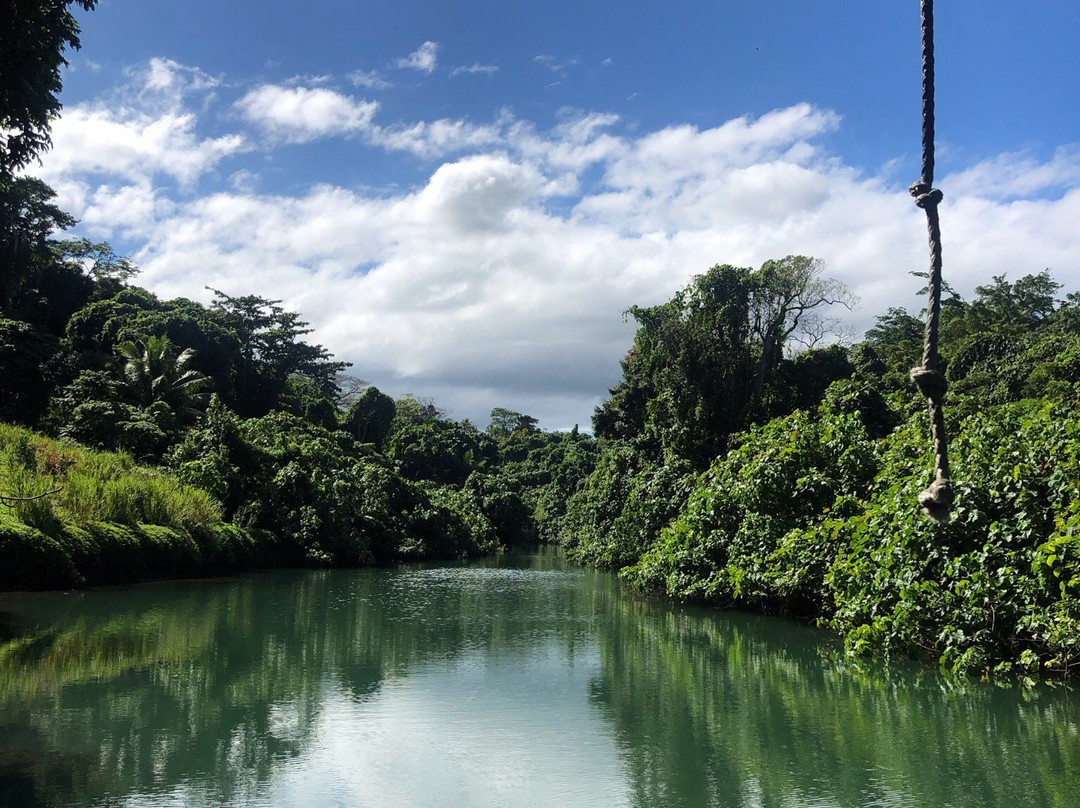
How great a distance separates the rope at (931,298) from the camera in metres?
2.24

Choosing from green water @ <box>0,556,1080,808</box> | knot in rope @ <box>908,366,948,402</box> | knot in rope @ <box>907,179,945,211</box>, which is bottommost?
green water @ <box>0,556,1080,808</box>

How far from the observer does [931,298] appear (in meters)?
2.31

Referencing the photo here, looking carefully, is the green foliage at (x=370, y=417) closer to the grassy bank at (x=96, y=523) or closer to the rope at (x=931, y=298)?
the grassy bank at (x=96, y=523)

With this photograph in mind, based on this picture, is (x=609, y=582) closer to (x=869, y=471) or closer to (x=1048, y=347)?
(x=869, y=471)

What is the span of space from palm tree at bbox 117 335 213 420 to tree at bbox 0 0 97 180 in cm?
1631

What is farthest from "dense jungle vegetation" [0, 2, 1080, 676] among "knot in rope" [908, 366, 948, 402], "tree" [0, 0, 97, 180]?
"knot in rope" [908, 366, 948, 402]

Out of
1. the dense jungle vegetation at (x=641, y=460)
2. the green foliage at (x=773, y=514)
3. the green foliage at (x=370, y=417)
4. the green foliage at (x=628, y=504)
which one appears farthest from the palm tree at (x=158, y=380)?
the green foliage at (x=773, y=514)

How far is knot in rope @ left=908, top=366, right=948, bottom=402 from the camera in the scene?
2346 mm

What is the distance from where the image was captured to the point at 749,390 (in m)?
25.2

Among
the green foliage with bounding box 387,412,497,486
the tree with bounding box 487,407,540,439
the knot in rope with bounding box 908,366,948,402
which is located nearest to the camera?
the knot in rope with bounding box 908,366,948,402

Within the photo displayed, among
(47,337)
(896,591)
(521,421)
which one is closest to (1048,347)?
(896,591)

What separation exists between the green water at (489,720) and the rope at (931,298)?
3641 mm

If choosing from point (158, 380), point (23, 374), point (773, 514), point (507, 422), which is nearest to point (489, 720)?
point (773, 514)

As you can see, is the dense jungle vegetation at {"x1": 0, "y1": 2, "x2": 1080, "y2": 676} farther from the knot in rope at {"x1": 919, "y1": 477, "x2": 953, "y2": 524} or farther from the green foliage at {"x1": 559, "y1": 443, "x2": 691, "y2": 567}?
the knot in rope at {"x1": 919, "y1": 477, "x2": 953, "y2": 524}
